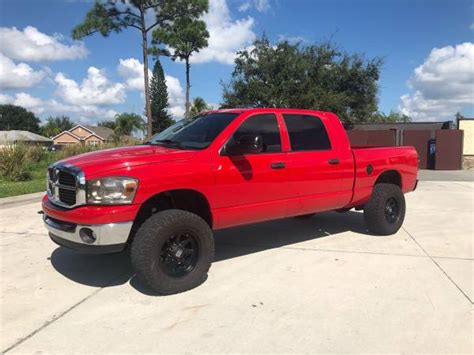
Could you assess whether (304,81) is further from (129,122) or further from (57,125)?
(57,125)

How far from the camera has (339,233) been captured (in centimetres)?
749

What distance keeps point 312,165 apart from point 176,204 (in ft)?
6.15

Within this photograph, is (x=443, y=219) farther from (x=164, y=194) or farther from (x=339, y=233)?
(x=164, y=194)

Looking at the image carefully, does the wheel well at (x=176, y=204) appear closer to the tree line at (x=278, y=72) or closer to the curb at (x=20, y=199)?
the curb at (x=20, y=199)

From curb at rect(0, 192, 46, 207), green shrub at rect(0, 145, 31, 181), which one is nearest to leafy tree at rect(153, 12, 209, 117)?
green shrub at rect(0, 145, 31, 181)

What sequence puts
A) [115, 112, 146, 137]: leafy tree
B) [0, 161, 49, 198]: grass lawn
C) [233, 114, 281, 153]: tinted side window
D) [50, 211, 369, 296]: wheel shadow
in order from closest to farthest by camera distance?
[50, 211, 369, 296]: wheel shadow < [233, 114, 281, 153]: tinted side window < [0, 161, 49, 198]: grass lawn < [115, 112, 146, 137]: leafy tree

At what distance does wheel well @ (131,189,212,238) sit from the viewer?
504 cm

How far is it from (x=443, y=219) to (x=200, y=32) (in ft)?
104

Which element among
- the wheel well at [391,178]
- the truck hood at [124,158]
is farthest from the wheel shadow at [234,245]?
the truck hood at [124,158]

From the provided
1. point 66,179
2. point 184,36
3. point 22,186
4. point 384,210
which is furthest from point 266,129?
point 184,36

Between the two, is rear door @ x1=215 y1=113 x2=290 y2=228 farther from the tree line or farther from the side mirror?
the tree line

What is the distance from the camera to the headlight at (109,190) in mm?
4477

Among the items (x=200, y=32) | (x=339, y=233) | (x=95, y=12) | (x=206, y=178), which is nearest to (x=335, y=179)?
(x=339, y=233)

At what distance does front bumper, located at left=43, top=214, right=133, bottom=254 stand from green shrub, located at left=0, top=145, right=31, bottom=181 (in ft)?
41.9
